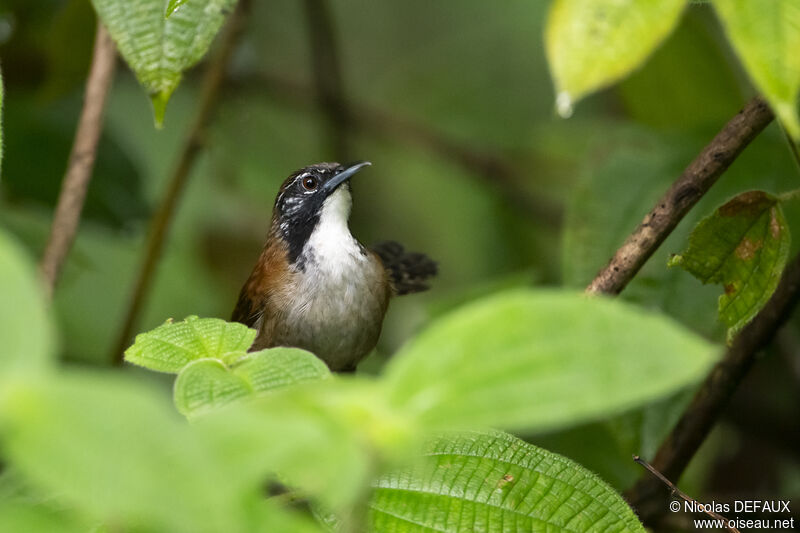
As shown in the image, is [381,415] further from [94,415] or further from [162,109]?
[162,109]

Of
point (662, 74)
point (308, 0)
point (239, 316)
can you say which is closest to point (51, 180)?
point (239, 316)

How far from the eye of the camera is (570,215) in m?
3.92

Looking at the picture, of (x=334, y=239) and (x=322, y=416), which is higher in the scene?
(x=322, y=416)

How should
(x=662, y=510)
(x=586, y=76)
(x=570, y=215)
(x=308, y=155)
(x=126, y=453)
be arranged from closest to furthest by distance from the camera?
(x=126, y=453)
(x=586, y=76)
(x=662, y=510)
(x=570, y=215)
(x=308, y=155)

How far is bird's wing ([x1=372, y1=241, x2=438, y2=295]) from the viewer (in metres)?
5.22

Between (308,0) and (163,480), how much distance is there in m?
5.54

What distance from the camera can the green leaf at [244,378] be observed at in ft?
4.64

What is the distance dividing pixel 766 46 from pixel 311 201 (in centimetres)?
407

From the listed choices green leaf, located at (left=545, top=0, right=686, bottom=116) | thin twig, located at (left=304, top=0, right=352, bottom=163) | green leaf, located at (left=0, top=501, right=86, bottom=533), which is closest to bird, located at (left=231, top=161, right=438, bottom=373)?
thin twig, located at (left=304, top=0, right=352, bottom=163)

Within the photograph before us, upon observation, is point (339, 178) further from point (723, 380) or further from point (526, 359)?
point (526, 359)

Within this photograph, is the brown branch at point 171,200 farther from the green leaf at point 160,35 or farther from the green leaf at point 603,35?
the green leaf at point 603,35

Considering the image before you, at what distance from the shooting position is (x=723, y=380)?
3074 mm

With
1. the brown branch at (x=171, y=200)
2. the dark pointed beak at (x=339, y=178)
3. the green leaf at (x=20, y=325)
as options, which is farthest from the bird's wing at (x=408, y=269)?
the green leaf at (x=20, y=325)

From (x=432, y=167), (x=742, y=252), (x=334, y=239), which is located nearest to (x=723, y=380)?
(x=742, y=252)
